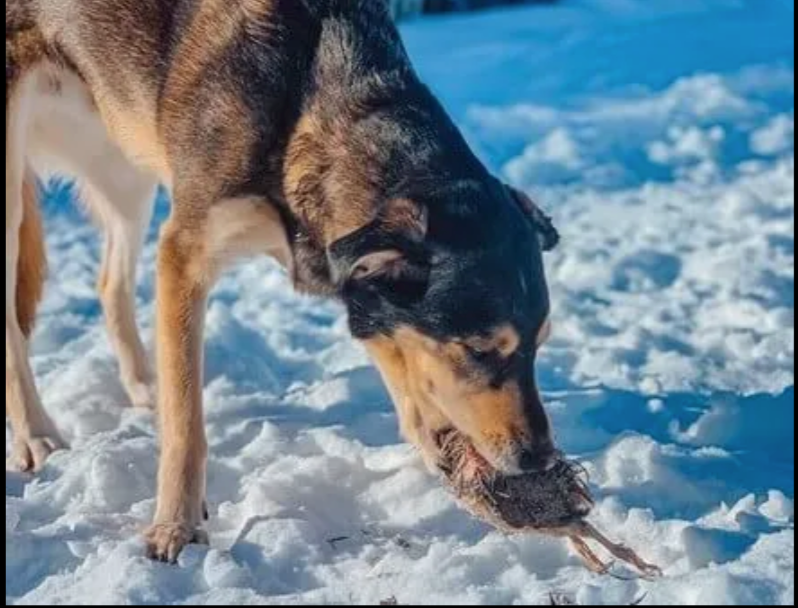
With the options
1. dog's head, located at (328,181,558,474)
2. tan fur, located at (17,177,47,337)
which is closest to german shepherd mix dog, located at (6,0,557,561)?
dog's head, located at (328,181,558,474)

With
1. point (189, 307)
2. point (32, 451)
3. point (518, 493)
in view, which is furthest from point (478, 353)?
point (32, 451)

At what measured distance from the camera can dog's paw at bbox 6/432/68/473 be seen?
14.7 ft

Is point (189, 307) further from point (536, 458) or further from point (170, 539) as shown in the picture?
point (536, 458)

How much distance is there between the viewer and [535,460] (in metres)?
3.76

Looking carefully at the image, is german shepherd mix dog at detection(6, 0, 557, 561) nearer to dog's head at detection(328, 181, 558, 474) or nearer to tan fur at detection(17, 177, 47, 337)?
dog's head at detection(328, 181, 558, 474)

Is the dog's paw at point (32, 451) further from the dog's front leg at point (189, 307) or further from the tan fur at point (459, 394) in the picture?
the tan fur at point (459, 394)

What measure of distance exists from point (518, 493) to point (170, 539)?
0.91 metres

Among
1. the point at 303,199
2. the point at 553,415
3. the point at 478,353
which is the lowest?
the point at 553,415

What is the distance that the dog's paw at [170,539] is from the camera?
12.2 ft

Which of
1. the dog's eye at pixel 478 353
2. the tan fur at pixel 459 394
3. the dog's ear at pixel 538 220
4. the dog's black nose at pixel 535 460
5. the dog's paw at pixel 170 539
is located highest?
the dog's ear at pixel 538 220

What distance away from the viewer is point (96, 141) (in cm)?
505

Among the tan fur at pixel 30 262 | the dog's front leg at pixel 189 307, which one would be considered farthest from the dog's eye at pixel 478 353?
the tan fur at pixel 30 262

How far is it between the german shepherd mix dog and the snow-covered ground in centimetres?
22

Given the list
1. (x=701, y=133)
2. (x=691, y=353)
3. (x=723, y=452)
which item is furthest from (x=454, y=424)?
(x=701, y=133)
